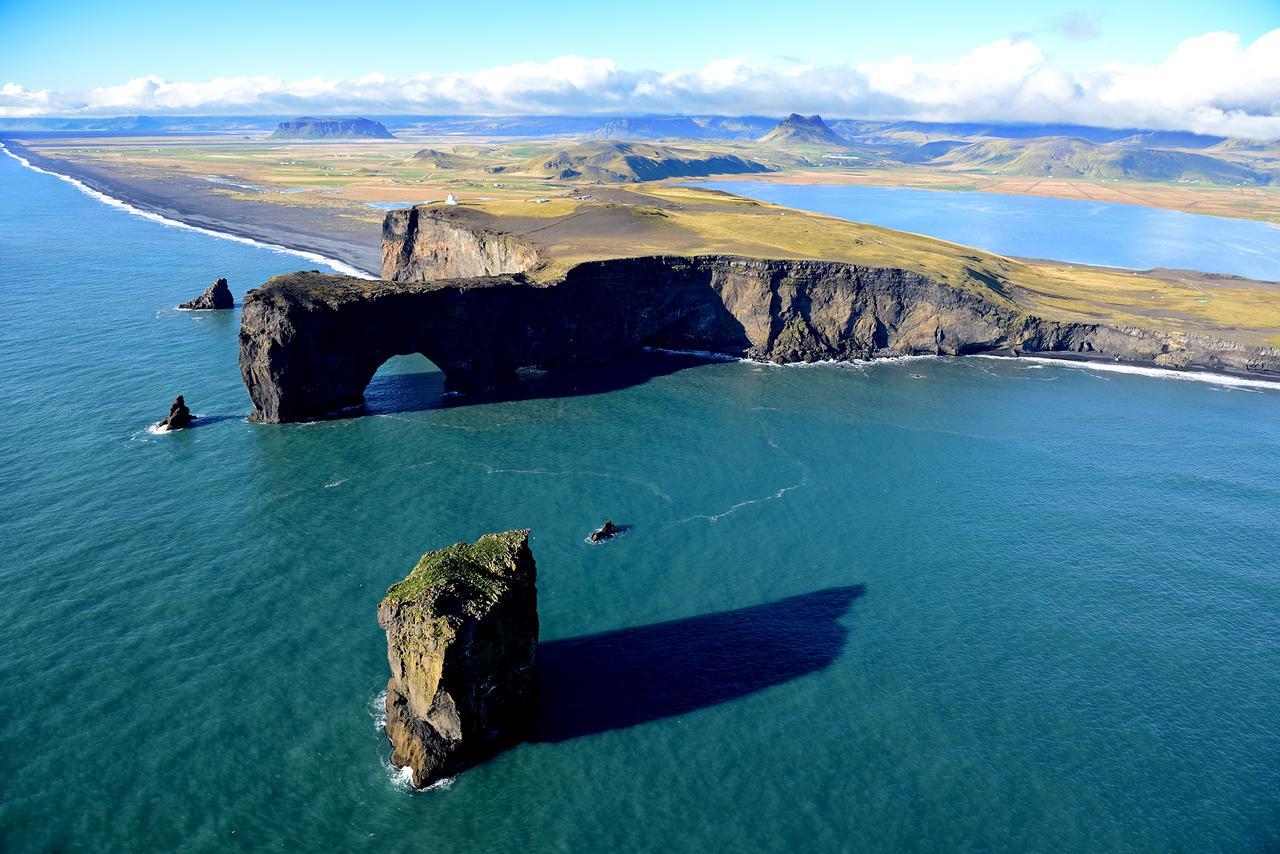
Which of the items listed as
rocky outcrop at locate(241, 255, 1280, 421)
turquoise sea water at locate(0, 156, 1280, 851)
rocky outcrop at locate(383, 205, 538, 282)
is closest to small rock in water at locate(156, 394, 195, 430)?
turquoise sea water at locate(0, 156, 1280, 851)

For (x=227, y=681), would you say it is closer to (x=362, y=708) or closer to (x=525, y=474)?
(x=362, y=708)

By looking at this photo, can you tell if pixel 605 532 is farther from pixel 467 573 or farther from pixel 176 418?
pixel 176 418

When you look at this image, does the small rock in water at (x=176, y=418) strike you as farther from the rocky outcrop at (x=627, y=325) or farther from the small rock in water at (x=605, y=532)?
the small rock in water at (x=605, y=532)

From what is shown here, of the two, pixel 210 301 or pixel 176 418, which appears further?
pixel 210 301

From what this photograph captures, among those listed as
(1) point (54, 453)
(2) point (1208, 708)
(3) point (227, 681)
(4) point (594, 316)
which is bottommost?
(2) point (1208, 708)

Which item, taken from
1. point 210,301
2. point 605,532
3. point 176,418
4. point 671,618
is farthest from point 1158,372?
point 210,301

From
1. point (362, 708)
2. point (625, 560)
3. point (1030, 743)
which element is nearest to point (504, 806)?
point (362, 708)

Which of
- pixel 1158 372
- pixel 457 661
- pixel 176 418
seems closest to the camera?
pixel 457 661
